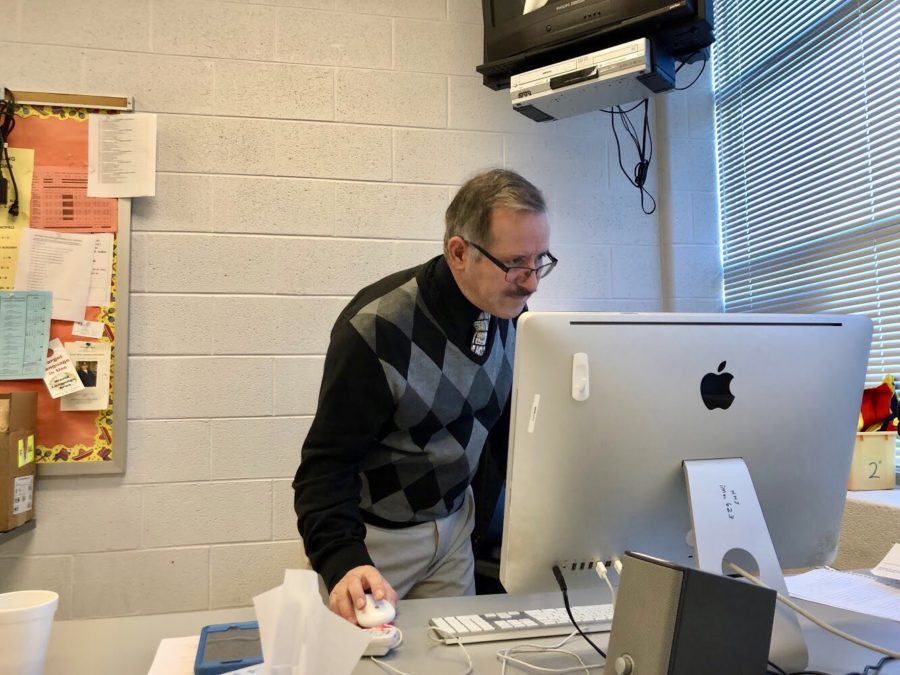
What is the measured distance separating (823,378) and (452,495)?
0.83m

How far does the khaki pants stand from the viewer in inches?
56.6

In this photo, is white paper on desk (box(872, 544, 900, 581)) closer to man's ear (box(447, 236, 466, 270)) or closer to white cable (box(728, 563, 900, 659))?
white cable (box(728, 563, 900, 659))

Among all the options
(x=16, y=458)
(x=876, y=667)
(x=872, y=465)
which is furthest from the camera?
(x=16, y=458)

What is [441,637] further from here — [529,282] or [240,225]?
[240,225]

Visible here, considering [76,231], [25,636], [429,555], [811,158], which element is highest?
[811,158]

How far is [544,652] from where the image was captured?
2.81 ft

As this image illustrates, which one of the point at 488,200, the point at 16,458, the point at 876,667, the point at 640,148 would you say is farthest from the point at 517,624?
the point at 640,148

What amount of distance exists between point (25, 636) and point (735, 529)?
32.5 inches

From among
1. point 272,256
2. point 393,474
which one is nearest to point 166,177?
point 272,256

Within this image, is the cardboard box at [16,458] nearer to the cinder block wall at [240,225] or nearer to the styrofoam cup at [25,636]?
the cinder block wall at [240,225]

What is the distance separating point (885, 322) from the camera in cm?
178

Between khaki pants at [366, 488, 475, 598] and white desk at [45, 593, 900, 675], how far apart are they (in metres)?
0.38

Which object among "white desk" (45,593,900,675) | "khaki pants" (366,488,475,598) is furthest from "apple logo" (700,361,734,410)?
"khaki pants" (366,488,475,598)

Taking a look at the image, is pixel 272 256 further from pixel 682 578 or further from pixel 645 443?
pixel 682 578
